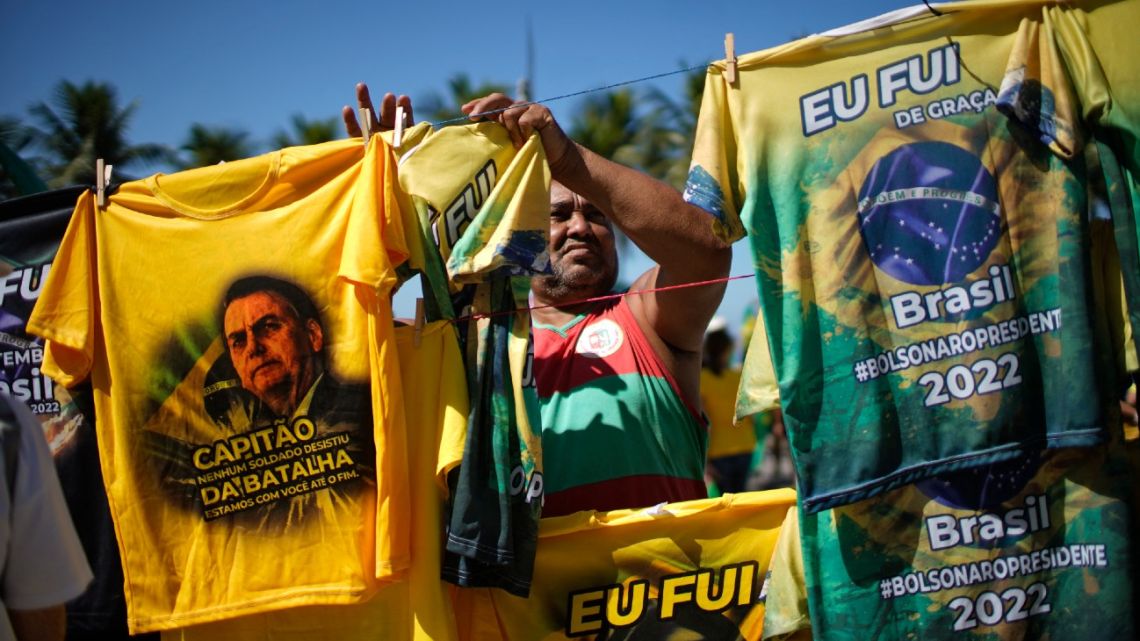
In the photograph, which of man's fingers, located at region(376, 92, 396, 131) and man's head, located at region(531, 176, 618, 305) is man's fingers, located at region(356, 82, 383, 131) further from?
man's head, located at region(531, 176, 618, 305)

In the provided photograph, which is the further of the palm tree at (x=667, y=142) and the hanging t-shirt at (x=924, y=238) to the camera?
the palm tree at (x=667, y=142)

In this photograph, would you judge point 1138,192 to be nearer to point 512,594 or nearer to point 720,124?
point 720,124

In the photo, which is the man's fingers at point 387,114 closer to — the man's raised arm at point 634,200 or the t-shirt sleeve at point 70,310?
the man's raised arm at point 634,200

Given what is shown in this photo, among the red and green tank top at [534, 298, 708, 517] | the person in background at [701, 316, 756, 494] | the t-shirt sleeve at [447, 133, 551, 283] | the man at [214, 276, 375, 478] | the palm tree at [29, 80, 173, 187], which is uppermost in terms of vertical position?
the palm tree at [29, 80, 173, 187]

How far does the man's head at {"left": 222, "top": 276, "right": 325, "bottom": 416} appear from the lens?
10.8ft

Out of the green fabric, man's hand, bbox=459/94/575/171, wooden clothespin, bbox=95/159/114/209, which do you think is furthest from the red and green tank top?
wooden clothespin, bbox=95/159/114/209

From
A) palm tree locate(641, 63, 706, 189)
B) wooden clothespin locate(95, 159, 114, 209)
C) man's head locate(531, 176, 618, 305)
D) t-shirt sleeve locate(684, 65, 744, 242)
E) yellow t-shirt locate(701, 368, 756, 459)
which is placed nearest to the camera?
t-shirt sleeve locate(684, 65, 744, 242)

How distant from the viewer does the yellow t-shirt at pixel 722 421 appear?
9383mm

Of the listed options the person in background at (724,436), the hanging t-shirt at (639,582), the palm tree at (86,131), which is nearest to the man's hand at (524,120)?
the hanging t-shirt at (639,582)

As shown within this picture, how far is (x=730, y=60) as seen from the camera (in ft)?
10.0

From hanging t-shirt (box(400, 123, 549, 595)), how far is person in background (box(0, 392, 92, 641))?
108 cm

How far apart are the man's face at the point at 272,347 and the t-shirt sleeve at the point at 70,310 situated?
53 centimetres

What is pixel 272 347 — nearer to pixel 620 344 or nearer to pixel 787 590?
pixel 620 344

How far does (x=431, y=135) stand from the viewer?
10.6ft
